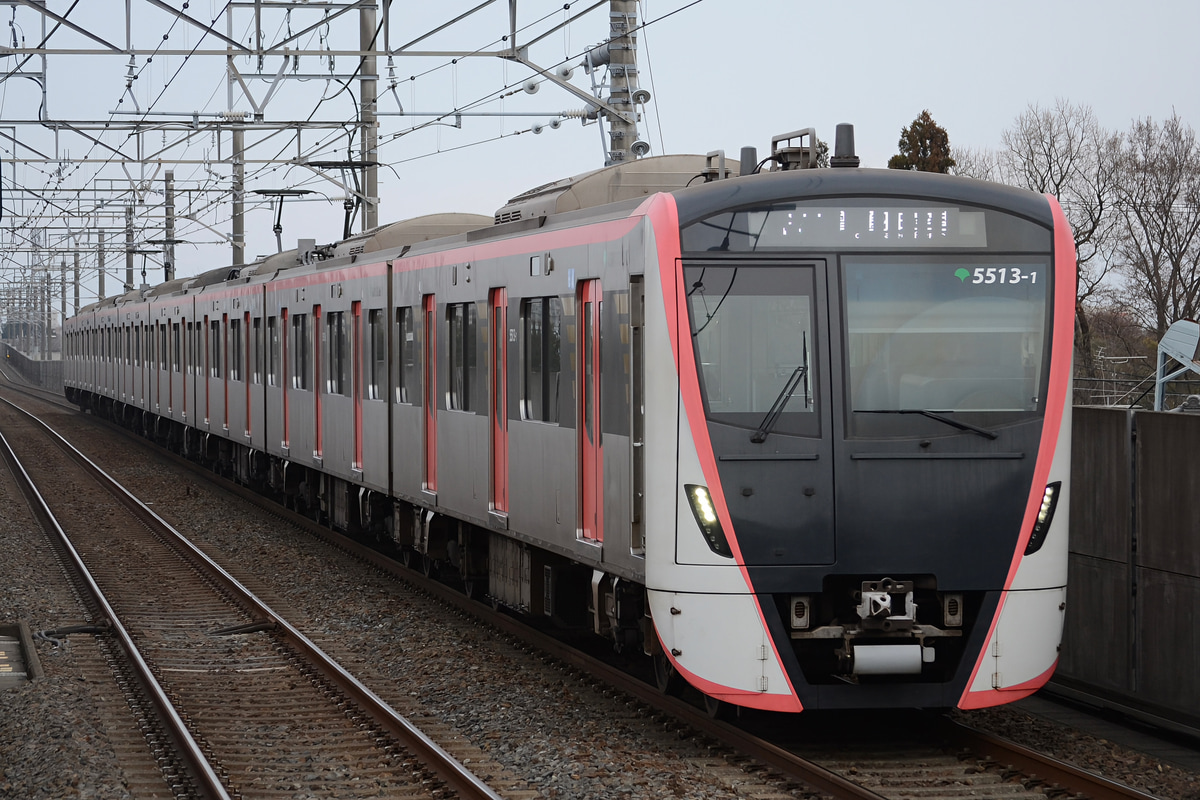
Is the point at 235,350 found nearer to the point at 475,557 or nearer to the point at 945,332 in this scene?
the point at 475,557

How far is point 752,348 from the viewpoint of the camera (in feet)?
24.8

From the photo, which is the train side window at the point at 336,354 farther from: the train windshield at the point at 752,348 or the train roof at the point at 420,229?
the train windshield at the point at 752,348

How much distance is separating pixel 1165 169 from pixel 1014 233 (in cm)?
4228

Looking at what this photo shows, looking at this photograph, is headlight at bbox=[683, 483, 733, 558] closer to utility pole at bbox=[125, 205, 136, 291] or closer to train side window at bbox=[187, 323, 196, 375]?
train side window at bbox=[187, 323, 196, 375]

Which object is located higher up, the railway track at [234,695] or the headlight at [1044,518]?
the headlight at [1044,518]

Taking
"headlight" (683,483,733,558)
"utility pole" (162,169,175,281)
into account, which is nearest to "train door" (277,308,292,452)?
"headlight" (683,483,733,558)

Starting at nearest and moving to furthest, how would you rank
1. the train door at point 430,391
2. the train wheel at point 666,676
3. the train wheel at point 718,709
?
the train wheel at point 718,709 → the train wheel at point 666,676 → the train door at point 430,391

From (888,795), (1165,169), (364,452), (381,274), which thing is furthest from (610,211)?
(1165,169)

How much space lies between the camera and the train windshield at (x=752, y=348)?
752cm

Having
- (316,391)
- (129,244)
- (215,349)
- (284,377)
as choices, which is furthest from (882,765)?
(129,244)

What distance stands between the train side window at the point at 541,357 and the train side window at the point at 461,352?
1175mm

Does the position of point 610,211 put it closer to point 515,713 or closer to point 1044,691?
point 515,713

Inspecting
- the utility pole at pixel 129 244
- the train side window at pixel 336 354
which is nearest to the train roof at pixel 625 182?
the train side window at pixel 336 354

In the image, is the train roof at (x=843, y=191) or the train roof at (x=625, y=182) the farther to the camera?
the train roof at (x=625, y=182)
